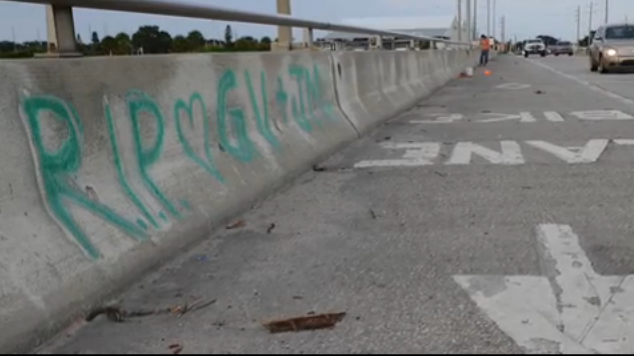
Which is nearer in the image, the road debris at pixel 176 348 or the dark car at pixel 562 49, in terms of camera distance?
the road debris at pixel 176 348

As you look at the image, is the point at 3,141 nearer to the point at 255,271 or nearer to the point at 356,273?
the point at 255,271

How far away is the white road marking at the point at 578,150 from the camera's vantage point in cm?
644

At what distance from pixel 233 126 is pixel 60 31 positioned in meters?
1.85

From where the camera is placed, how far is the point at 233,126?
512cm

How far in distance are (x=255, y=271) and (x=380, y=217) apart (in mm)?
1271

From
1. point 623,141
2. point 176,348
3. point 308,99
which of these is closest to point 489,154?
point 623,141

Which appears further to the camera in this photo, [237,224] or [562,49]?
[562,49]

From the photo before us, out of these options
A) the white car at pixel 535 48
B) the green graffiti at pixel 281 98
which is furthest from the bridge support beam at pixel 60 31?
the white car at pixel 535 48

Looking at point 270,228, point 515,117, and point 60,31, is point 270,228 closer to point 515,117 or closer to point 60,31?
point 60,31

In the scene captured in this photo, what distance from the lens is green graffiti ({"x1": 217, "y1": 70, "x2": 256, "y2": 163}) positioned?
Answer: 491 centimetres

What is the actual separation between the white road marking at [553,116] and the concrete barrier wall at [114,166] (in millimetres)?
5032

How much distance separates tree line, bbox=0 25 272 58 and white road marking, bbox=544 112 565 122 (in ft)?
17.2

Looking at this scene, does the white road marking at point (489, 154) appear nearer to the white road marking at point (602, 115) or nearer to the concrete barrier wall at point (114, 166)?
the concrete barrier wall at point (114, 166)

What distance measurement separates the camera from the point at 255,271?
366 cm
